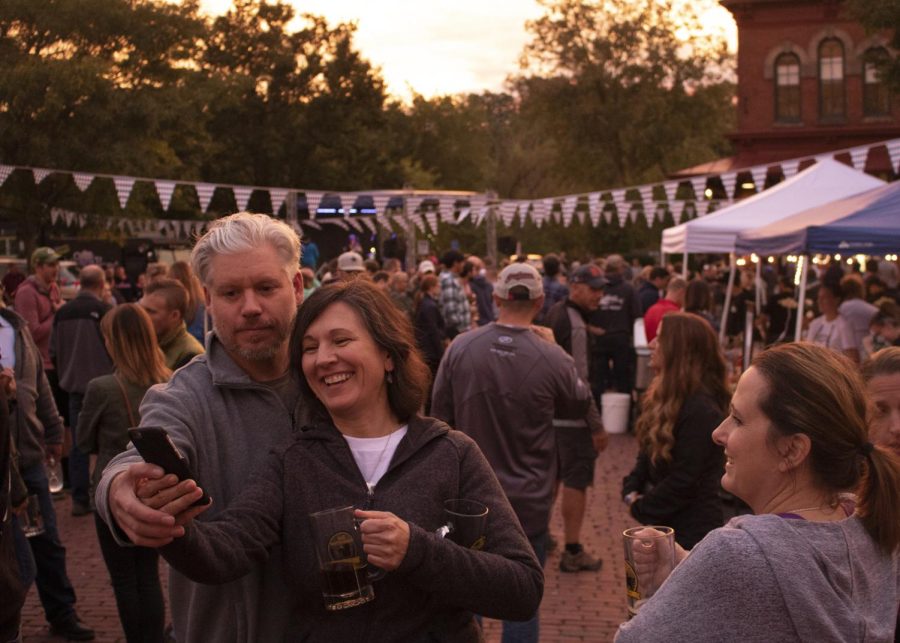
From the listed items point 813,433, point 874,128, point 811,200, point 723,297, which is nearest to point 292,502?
point 813,433

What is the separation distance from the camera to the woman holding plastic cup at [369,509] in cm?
221

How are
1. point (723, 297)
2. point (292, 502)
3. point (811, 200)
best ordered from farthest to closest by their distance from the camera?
point (723, 297), point (811, 200), point (292, 502)

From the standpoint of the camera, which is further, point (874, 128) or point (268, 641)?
point (874, 128)

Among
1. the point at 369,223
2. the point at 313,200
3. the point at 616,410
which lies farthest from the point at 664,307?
the point at 369,223

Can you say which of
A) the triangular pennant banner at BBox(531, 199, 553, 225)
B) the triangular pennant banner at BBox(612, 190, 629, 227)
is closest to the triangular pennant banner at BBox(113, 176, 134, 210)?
the triangular pennant banner at BBox(612, 190, 629, 227)

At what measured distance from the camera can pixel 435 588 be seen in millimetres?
2297

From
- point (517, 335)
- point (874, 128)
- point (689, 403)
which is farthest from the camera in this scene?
point (874, 128)

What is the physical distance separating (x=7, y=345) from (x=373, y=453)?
13.8ft

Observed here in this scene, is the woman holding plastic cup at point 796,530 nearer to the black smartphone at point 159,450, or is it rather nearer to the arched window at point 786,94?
the black smartphone at point 159,450

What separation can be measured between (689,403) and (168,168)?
33151 mm

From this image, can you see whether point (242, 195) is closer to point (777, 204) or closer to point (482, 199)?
point (482, 199)

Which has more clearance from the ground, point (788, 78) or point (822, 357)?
point (788, 78)

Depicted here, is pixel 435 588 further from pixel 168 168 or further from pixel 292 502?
pixel 168 168

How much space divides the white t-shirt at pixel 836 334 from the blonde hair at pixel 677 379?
548 centimetres
